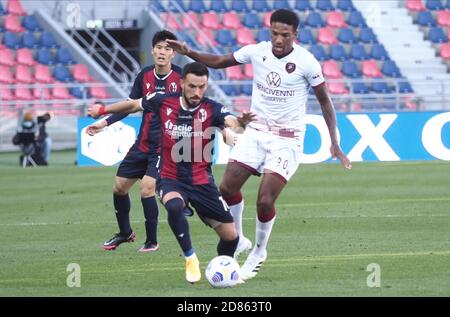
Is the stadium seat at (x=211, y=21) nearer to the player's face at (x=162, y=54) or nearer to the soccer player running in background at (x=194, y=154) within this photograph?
the player's face at (x=162, y=54)

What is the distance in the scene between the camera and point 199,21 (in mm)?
34656

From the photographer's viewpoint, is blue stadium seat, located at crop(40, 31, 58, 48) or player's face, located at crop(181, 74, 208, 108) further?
blue stadium seat, located at crop(40, 31, 58, 48)

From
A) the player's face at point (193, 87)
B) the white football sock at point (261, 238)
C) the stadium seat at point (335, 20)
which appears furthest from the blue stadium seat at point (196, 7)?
the player's face at point (193, 87)

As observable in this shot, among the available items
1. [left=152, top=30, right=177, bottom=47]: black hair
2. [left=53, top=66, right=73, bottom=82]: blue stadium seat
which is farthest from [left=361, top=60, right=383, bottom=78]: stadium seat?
[left=152, top=30, right=177, bottom=47]: black hair

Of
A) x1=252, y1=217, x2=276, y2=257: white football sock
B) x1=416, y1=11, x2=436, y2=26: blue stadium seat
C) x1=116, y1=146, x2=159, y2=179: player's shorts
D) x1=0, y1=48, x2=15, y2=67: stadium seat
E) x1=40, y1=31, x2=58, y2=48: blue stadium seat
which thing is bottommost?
x1=252, y1=217, x2=276, y2=257: white football sock

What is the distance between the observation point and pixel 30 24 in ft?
106

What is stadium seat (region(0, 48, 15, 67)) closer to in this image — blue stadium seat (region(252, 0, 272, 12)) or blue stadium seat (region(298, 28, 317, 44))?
blue stadium seat (region(252, 0, 272, 12))

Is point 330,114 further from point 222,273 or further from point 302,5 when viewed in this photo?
point 302,5

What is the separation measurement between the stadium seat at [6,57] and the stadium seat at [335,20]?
409 inches

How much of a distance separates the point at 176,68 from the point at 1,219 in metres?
4.48

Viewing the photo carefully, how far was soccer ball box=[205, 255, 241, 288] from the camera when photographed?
29.6 feet

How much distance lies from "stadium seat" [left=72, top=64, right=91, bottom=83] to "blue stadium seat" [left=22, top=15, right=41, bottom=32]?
173cm

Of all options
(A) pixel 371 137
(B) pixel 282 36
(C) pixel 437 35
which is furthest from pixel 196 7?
(B) pixel 282 36
